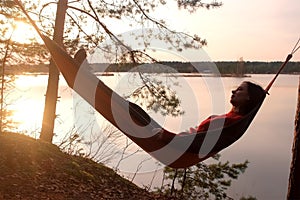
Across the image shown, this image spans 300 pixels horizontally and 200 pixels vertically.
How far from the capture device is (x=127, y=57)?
499cm

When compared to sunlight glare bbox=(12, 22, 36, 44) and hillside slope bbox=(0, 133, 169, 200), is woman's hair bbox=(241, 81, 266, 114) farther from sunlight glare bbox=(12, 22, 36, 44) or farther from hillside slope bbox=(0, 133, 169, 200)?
sunlight glare bbox=(12, 22, 36, 44)

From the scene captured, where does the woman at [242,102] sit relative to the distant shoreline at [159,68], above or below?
below

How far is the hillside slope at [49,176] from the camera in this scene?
2914 mm

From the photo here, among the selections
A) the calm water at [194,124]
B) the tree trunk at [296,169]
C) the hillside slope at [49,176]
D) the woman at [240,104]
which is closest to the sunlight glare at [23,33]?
the calm water at [194,124]

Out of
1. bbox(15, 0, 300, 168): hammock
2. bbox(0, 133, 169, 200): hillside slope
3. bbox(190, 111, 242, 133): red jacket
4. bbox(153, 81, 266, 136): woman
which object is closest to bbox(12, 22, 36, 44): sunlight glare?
bbox(0, 133, 169, 200): hillside slope

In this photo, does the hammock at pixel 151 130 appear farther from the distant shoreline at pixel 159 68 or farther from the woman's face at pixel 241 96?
the distant shoreline at pixel 159 68

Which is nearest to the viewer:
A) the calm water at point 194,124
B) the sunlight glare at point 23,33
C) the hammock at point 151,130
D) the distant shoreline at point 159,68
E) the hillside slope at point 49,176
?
the hammock at point 151,130

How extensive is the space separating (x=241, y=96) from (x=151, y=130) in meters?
0.54

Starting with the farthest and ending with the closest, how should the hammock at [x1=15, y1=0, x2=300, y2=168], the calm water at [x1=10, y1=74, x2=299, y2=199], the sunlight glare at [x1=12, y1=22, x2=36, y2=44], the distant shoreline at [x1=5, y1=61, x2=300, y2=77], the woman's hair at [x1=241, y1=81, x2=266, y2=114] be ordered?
the sunlight glare at [x1=12, y1=22, x2=36, y2=44] → the calm water at [x1=10, y1=74, x2=299, y2=199] → the distant shoreline at [x1=5, y1=61, x2=300, y2=77] → the woman's hair at [x1=241, y1=81, x2=266, y2=114] → the hammock at [x1=15, y1=0, x2=300, y2=168]

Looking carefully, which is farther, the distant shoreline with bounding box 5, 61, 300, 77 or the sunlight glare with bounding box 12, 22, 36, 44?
the sunlight glare with bounding box 12, 22, 36, 44

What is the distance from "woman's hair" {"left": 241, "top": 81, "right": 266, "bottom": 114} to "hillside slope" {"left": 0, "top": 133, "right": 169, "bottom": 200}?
5.09 ft

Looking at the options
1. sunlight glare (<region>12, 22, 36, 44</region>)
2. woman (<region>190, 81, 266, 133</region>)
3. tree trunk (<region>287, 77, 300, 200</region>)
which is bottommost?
tree trunk (<region>287, 77, 300, 200</region>)

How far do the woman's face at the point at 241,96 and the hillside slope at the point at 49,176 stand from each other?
1.51 meters

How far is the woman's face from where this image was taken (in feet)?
7.26
